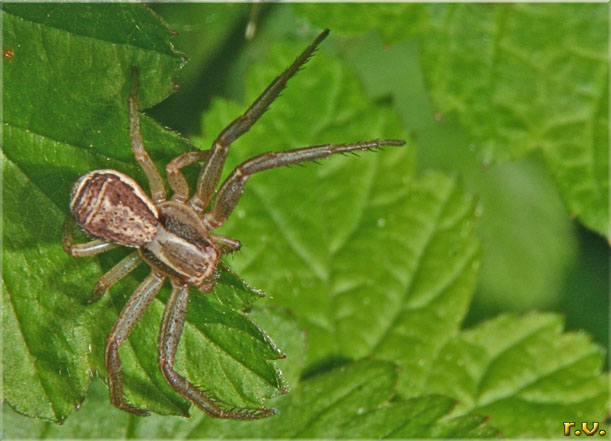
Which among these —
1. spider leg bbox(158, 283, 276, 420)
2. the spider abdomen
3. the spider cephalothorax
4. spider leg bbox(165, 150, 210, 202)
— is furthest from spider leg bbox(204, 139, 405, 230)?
spider leg bbox(158, 283, 276, 420)

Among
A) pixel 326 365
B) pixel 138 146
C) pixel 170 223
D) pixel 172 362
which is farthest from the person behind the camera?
pixel 326 365

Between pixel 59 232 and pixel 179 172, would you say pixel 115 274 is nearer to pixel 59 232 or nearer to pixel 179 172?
pixel 59 232

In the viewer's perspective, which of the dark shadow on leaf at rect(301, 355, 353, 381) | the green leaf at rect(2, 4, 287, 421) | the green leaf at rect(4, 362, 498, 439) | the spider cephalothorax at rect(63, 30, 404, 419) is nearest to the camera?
the green leaf at rect(2, 4, 287, 421)

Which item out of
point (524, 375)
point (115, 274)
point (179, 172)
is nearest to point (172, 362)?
point (115, 274)

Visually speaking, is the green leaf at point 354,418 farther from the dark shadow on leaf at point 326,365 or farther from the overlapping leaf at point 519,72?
the overlapping leaf at point 519,72

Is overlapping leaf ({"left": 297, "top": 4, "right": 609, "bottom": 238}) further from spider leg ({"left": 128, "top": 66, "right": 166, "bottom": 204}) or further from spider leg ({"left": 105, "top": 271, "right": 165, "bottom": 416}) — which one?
spider leg ({"left": 105, "top": 271, "right": 165, "bottom": 416})

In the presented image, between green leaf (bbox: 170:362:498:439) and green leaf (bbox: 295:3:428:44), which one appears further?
green leaf (bbox: 295:3:428:44)

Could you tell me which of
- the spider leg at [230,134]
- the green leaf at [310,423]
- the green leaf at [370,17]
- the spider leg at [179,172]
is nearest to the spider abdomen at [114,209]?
the spider leg at [179,172]
